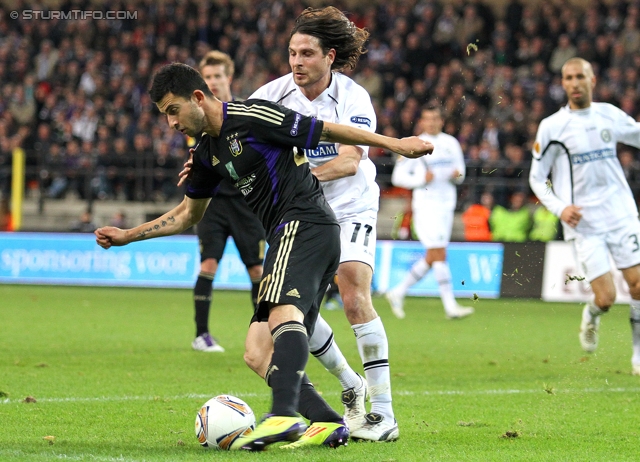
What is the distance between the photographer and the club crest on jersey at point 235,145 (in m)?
4.68

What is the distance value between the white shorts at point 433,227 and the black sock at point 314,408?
827 cm

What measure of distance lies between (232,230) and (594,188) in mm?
3256

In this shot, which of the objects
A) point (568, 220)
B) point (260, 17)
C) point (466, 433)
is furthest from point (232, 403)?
point (260, 17)

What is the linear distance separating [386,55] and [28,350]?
1468cm

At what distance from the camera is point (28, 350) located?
29.0ft

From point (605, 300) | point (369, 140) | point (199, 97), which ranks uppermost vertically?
point (199, 97)

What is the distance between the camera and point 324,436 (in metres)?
4.71

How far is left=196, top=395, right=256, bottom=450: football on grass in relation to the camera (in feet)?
15.3

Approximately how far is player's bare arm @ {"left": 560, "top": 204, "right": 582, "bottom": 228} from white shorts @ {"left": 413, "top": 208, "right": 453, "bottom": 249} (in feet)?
16.6

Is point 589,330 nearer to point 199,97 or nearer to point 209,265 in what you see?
point 209,265

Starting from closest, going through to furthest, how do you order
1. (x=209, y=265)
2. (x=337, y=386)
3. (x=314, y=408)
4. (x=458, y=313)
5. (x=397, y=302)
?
(x=314, y=408) < (x=337, y=386) < (x=209, y=265) < (x=458, y=313) < (x=397, y=302)

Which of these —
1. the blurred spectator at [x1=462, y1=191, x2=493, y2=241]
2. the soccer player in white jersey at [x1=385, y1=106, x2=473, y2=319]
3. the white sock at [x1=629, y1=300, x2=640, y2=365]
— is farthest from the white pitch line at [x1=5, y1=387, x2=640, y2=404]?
the blurred spectator at [x1=462, y1=191, x2=493, y2=241]

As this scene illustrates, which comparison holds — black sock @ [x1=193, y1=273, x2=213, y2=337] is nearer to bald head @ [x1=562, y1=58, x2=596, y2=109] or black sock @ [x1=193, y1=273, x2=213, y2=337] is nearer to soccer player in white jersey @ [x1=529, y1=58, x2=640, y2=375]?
→ soccer player in white jersey @ [x1=529, y1=58, x2=640, y2=375]

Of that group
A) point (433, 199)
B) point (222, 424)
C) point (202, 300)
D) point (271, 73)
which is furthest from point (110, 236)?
point (271, 73)
